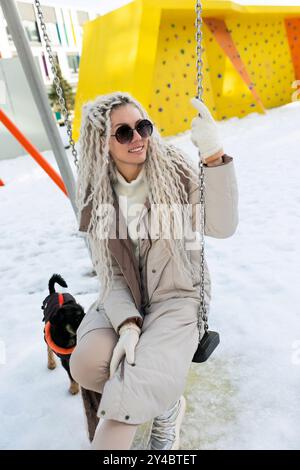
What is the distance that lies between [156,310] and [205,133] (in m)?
0.69

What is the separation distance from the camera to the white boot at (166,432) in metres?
1.37

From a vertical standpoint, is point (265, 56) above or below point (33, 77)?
above

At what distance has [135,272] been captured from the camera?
1.43 m

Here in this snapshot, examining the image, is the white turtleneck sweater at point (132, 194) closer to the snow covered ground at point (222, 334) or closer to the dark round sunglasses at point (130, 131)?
the dark round sunglasses at point (130, 131)

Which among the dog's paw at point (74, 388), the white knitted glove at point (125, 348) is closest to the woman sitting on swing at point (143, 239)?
the white knitted glove at point (125, 348)

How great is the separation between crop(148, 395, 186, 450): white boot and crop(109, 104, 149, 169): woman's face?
979mm

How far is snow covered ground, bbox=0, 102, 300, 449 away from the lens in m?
1.52

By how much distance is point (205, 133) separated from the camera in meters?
1.30

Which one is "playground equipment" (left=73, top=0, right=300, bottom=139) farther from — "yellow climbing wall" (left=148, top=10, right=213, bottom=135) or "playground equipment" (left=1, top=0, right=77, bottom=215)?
"playground equipment" (left=1, top=0, right=77, bottom=215)

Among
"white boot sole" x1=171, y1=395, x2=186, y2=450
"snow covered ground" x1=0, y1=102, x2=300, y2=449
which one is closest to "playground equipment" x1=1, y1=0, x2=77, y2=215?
"snow covered ground" x1=0, y1=102, x2=300, y2=449

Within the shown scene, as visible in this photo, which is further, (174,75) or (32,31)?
(32,31)

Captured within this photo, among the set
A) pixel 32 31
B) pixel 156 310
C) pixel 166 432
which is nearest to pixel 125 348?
pixel 156 310

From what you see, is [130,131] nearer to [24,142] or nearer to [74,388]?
[74,388]

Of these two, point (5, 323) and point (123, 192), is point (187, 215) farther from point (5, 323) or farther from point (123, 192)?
point (5, 323)
